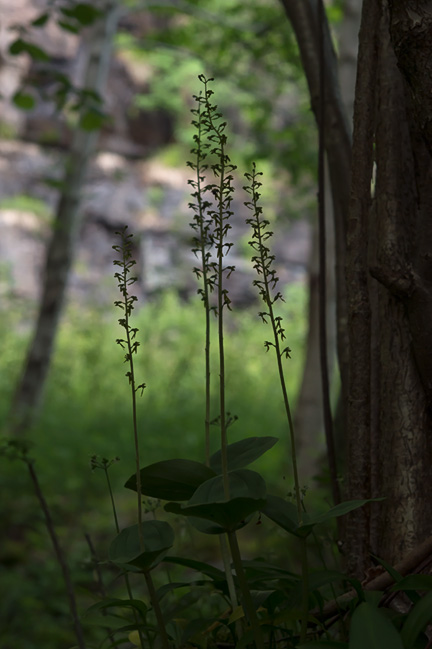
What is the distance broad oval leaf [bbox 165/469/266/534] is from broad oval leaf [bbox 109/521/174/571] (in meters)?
0.05

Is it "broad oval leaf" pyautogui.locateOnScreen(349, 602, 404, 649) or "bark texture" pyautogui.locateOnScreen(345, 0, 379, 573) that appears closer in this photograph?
"broad oval leaf" pyautogui.locateOnScreen(349, 602, 404, 649)

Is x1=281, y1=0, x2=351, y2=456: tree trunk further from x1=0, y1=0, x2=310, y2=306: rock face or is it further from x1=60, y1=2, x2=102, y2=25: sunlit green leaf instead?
x1=0, y1=0, x2=310, y2=306: rock face

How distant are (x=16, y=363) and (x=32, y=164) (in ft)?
29.0

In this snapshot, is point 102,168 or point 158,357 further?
point 102,168

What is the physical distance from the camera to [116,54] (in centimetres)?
1717

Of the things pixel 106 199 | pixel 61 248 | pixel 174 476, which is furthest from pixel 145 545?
pixel 106 199

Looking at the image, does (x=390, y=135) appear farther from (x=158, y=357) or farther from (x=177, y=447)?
(x=158, y=357)

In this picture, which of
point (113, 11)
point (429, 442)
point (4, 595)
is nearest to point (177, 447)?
point (4, 595)

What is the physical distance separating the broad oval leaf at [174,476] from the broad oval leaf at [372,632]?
0.75 ft

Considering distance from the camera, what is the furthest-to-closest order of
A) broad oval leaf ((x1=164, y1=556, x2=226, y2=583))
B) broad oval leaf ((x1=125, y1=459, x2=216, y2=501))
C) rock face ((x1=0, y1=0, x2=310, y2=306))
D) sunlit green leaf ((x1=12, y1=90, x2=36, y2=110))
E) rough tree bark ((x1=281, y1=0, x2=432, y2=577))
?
rock face ((x1=0, y1=0, x2=310, y2=306)) → sunlit green leaf ((x1=12, y1=90, x2=36, y2=110)) → rough tree bark ((x1=281, y1=0, x2=432, y2=577)) → broad oval leaf ((x1=164, y1=556, x2=226, y2=583)) → broad oval leaf ((x1=125, y1=459, x2=216, y2=501))

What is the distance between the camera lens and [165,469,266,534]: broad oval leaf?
757 mm

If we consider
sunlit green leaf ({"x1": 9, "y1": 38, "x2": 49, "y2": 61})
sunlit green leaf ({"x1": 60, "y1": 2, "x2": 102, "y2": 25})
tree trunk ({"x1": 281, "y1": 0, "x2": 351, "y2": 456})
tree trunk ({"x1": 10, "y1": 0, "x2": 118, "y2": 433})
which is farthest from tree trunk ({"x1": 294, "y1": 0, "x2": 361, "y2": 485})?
tree trunk ({"x1": 281, "y1": 0, "x2": 351, "y2": 456})

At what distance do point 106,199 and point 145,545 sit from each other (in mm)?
16221

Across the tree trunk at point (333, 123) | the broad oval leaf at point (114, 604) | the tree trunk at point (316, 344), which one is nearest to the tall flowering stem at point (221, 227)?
the broad oval leaf at point (114, 604)
